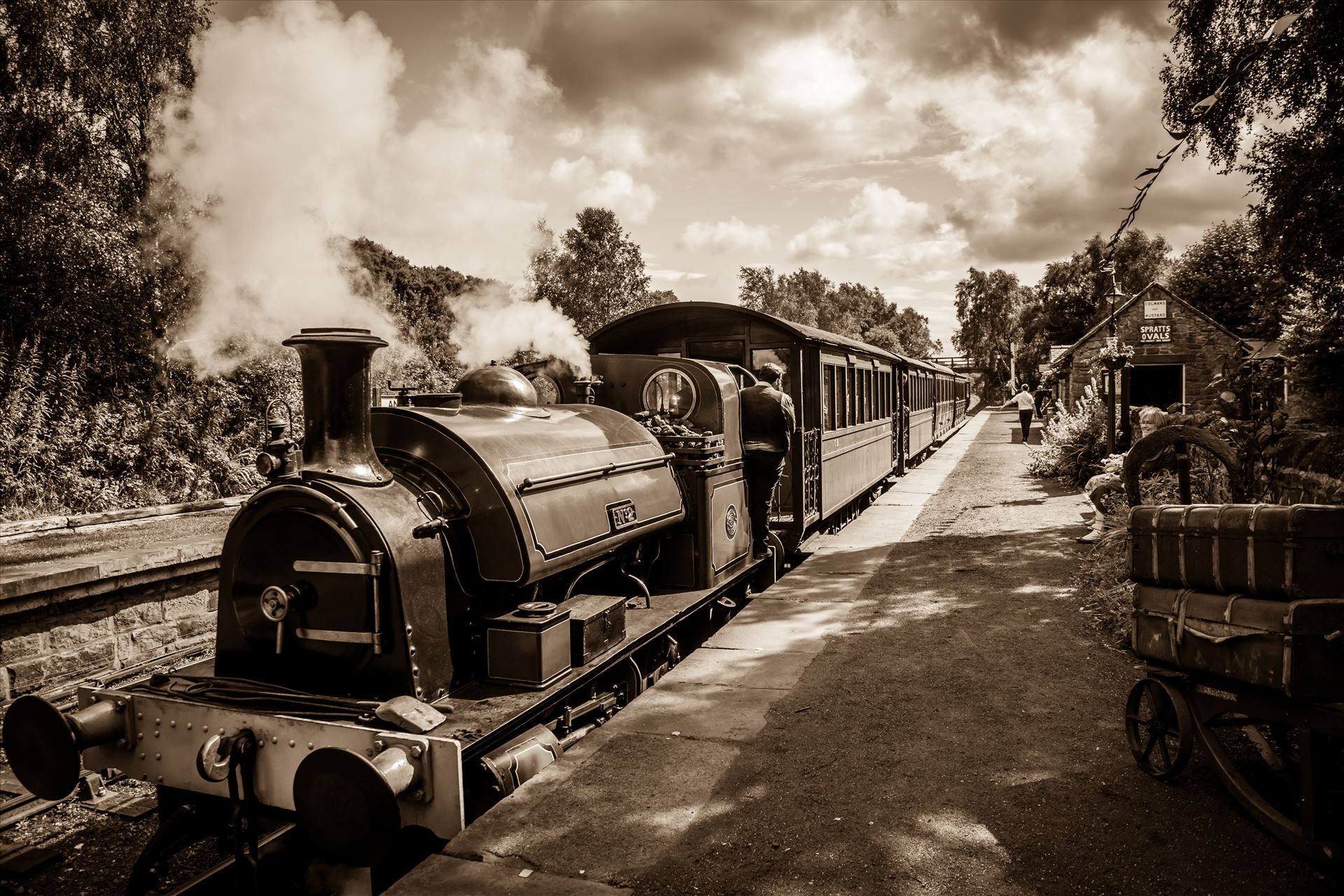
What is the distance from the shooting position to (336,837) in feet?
9.48

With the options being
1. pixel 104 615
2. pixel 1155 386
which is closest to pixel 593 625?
pixel 104 615

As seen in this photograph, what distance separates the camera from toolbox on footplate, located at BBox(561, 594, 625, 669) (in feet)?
13.9

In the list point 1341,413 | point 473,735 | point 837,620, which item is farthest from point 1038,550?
point 473,735

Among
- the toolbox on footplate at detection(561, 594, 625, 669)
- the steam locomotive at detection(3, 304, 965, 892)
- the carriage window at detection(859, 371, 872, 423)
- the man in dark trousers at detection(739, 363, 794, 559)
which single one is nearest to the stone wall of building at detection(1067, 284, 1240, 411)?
the carriage window at detection(859, 371, 872, 423)

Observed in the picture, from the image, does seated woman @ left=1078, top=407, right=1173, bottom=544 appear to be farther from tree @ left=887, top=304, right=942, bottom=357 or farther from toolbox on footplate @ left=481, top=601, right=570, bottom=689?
tree @ left=887, top=304, right=942, bottom=357

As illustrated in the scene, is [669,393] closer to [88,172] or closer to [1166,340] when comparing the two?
[88,172]

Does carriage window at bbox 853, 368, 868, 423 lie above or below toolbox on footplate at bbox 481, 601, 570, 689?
above

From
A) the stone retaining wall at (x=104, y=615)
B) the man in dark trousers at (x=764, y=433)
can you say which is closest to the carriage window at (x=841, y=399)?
the man in dark trousers at (x=764, y=433)

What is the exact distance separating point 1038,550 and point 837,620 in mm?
3429

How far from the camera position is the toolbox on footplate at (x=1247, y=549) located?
9.92ft

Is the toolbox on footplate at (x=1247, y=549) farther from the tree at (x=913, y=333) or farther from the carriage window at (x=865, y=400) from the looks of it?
the tree at (x=913, y=333)

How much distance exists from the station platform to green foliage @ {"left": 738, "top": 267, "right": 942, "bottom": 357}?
26.1 meters

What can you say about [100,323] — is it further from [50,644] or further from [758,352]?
[758,352]

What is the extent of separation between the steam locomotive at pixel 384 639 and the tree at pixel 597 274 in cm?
3179
